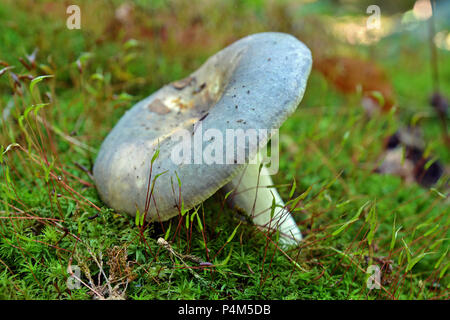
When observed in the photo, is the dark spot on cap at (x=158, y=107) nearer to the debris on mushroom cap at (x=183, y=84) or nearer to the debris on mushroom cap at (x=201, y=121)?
the debris on mushroom cap at (x=201, y=121)

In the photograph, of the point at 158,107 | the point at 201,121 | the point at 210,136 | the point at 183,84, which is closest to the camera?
the point at 210,136

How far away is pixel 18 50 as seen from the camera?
3.04m

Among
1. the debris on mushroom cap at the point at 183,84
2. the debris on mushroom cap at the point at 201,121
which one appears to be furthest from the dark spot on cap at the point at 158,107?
the debris on mushroom cap at the point at 183,84

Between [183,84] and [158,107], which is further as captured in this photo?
[183,84]

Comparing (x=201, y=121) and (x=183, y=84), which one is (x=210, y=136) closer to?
(x=201, y=121)

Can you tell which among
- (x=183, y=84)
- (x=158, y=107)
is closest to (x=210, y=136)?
(x=158, y=107)

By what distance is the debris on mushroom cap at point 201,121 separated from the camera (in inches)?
51.6

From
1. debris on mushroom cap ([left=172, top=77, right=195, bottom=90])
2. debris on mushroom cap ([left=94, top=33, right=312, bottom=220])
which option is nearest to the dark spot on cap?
debris on mushroom cap ([left=94, top=33, right=312, bottom=220])

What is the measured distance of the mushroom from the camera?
51.0 inches

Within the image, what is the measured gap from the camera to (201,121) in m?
A: 1.45

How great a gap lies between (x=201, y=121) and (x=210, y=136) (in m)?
0.15

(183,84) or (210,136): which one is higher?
(183,84)
